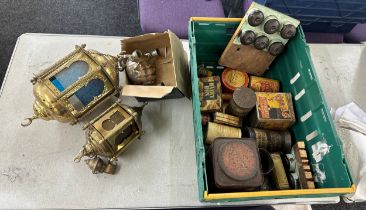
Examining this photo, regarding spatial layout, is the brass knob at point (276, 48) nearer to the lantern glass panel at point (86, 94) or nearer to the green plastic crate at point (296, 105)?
the green plastic crate at point (296, 105)

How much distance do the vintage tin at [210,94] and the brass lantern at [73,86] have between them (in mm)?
305

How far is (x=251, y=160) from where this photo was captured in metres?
0.84

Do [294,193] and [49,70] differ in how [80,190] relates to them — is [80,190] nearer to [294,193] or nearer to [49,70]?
[49,70]

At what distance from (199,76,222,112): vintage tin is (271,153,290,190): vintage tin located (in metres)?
0.26

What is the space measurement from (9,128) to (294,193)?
938mm

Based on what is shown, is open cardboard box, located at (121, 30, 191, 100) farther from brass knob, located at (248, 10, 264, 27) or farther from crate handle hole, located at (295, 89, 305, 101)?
crate handle hole, located at (295, 89, 305, 101)

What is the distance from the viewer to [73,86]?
882mm

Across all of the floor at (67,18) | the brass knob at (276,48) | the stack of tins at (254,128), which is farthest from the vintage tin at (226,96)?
the floor at (67,18)

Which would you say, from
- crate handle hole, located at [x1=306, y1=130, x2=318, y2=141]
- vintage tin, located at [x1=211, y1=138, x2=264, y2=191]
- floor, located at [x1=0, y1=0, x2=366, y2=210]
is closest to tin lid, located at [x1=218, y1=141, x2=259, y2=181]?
vintage tin, located at [x1=211, y1=138, x2=264, y2=191]

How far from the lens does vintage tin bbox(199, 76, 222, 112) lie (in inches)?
39.4

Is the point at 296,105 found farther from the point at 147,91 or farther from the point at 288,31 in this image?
the point at 147,91

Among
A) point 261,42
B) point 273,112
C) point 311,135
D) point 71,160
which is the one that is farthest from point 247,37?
point 71,160

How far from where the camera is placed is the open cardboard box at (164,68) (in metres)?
0.91

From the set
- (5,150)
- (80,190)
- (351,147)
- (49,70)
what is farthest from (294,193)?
(5,150)
